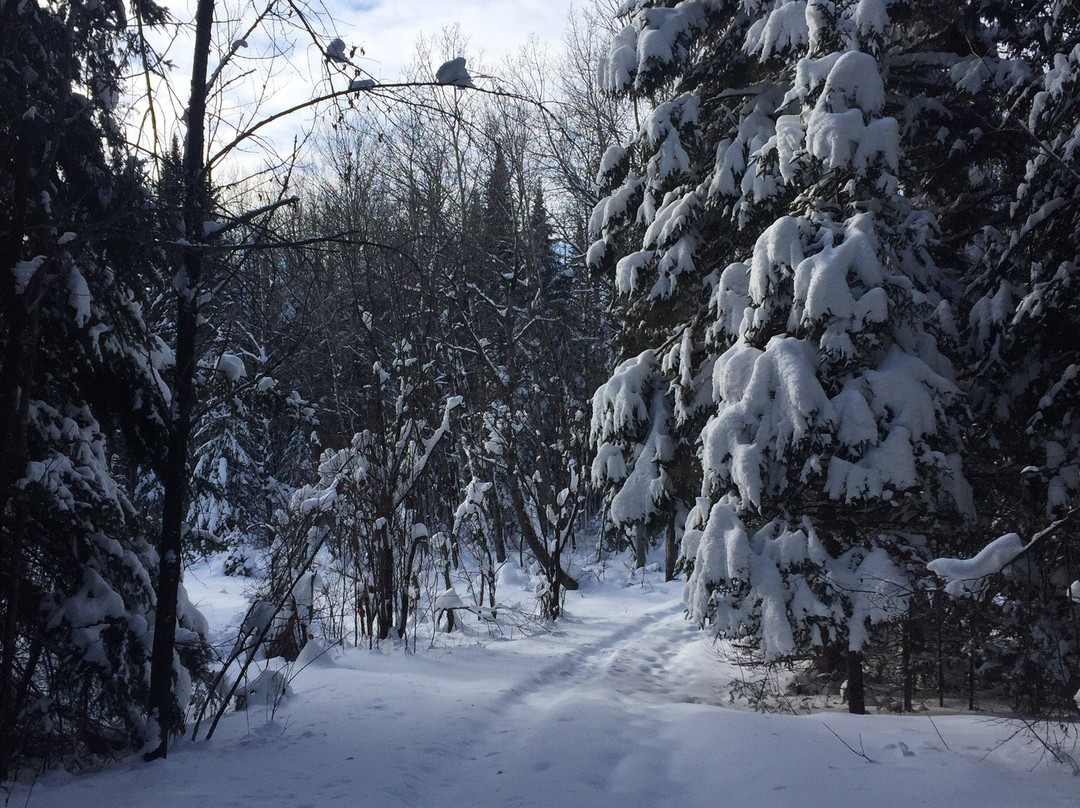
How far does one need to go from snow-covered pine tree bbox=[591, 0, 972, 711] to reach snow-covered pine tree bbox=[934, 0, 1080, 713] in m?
0.56

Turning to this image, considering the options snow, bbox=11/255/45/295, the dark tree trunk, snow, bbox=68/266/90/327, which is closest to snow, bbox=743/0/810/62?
the dark tree trunk

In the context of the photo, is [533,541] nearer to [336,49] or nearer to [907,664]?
A: [907,664]

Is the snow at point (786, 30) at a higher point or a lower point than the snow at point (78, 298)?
higher

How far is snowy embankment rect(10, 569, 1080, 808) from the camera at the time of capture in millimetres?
4145

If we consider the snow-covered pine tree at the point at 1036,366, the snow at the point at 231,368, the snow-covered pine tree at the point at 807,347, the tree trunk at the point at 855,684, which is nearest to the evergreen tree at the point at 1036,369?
the snow-covered pine tree at the point at 1036,366

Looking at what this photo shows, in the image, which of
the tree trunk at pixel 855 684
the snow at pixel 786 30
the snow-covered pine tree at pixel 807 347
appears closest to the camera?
the snow-covered pine tree at pixel 807 347

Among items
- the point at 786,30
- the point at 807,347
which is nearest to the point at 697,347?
the point at 807,347

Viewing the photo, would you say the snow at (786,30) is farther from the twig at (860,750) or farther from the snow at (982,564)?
the twig at (860,750)

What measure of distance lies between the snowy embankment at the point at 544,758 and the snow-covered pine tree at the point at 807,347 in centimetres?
106

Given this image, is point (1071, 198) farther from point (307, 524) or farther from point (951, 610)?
point (307, 524)

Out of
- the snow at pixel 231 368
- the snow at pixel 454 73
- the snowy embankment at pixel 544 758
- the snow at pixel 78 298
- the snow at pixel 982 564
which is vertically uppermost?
the snow at pixel 454 73

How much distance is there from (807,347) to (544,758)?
3.76 meters

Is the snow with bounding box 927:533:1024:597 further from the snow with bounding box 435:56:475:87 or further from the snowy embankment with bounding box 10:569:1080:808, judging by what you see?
the snow with bounding box 435:56:475:87

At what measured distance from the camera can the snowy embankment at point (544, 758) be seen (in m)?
4.14
